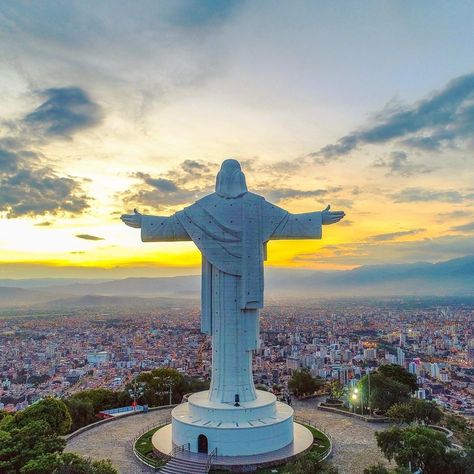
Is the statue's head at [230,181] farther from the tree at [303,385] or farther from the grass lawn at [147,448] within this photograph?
the tree at [303,385]

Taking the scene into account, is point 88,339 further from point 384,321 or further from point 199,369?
point 384,321

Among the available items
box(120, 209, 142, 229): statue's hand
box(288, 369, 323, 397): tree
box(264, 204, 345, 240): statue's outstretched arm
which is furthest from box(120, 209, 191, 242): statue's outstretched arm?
box(288, 369, 323, 397): tree

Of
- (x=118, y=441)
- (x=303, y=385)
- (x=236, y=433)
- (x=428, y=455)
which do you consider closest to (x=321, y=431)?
(x=236, y=433)

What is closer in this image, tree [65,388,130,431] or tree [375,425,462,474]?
tree [375,425,462,474]

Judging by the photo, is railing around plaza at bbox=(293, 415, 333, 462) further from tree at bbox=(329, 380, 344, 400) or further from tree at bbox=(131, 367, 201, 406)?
tree at bbox=(131, 367, 201, 406)

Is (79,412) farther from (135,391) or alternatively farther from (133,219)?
(133,219)

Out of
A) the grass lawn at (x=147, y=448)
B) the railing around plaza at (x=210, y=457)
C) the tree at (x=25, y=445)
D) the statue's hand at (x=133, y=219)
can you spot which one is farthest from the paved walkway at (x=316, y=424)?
the statue's hand at (x=133, y=219)
